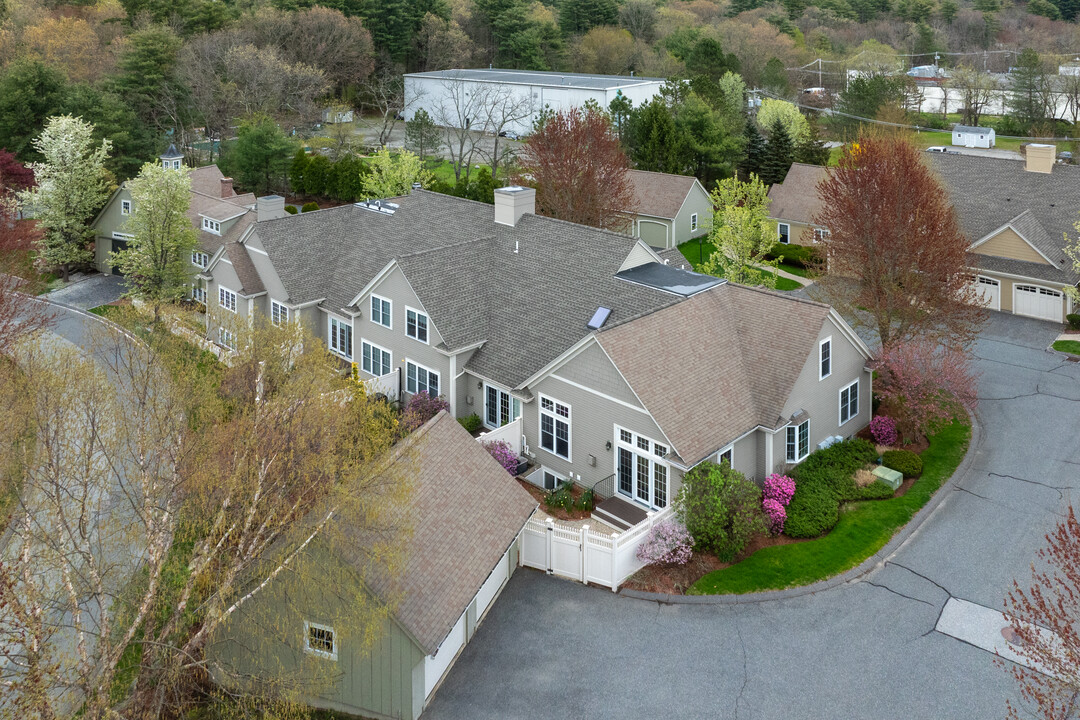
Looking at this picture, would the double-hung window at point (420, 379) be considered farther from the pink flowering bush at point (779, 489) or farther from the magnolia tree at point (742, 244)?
the magnolia tree at point (742, 244)

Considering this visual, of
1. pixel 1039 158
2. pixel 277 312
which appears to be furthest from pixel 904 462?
pixel 1039 158

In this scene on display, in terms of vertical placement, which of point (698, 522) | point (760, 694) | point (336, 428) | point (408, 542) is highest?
point (336, 428)

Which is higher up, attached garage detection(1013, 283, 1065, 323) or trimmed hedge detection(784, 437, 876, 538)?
attached garage detection(1013, 283, 1065, 323)

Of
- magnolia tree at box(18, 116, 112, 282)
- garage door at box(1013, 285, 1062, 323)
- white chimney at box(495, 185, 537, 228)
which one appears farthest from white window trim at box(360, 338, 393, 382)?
garage door at box(1013, 285, 1062, 323)

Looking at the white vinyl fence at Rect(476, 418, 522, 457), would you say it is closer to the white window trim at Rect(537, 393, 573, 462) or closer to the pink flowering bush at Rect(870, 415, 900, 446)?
the white window trim at Rect(537, 393, 573, 462)

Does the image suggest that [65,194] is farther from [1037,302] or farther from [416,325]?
[1037,302]

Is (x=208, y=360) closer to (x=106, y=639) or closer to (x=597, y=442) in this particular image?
(x=597, y=442)

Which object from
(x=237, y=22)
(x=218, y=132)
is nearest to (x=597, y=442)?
(x=218, y=132)
